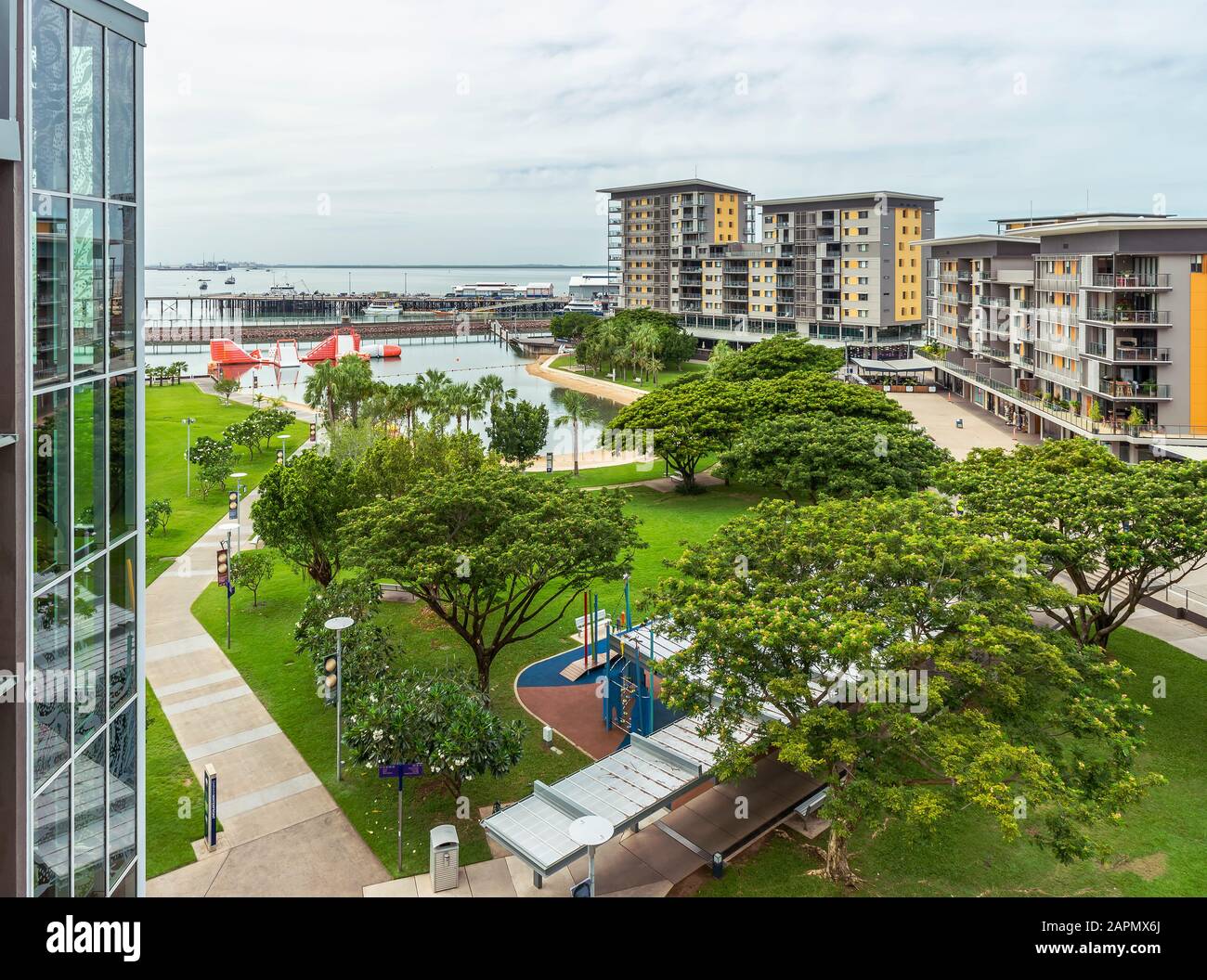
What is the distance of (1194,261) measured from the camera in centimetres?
5138

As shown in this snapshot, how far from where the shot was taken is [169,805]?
19.6 m

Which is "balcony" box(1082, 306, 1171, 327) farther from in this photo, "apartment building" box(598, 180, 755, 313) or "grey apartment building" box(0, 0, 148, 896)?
"apartment building" box(598, 180, 755, 313)

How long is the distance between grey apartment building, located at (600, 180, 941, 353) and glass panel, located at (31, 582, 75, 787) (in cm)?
10374

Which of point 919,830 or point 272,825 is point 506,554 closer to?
point 272,825

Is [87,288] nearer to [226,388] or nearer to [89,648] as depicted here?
[89,648]

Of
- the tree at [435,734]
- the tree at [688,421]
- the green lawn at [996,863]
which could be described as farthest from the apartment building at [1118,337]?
the tree at [435,734]

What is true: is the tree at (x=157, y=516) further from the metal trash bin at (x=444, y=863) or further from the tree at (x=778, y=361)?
the tree at (x=778, y=361)

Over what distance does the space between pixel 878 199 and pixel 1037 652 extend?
96104mm

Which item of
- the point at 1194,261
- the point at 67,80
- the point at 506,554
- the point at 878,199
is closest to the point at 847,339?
the point at 878,199

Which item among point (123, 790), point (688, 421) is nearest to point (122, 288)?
point (123, 790)

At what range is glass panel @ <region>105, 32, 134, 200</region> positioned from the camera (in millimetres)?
10781

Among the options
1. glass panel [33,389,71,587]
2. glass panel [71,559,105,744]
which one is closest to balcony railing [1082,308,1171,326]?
glass panel [71,559,105,744]

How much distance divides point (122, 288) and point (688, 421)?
3987 centimetres

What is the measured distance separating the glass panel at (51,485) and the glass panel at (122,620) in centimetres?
132
